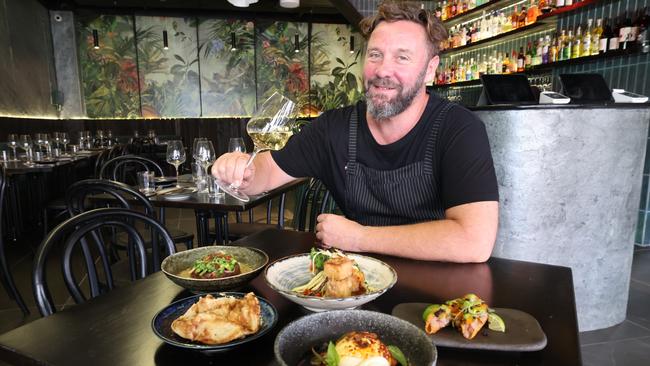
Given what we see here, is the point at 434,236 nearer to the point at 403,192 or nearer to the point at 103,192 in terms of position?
the point at 403,192

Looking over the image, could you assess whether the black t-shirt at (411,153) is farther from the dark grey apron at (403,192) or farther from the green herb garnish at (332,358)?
the green herb garnish at (332,358)

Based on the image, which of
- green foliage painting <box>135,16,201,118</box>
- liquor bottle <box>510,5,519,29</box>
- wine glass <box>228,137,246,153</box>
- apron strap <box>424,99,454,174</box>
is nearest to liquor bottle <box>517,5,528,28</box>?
liquor bottle <box>510,5,519,29</box>

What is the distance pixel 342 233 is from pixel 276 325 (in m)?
0.54

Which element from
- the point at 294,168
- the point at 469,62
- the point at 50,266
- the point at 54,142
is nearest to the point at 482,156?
the point at 294,168

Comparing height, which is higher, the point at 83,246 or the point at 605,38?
the point at 605,38

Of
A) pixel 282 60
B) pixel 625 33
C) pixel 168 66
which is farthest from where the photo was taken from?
pixel 282 60

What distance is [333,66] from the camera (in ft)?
38.2

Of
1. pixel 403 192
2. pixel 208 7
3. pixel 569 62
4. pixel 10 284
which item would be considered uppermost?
pixel 208 7

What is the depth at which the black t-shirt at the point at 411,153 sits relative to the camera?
58.2 inches

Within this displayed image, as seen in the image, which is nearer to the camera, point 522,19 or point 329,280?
point 329,280

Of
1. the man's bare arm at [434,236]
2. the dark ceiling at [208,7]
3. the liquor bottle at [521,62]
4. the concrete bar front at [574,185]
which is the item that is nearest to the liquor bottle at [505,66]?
the liquor bottle at [521,62]

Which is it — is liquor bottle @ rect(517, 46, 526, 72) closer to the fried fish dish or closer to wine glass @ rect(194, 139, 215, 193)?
wine glass @ rect(194, 139, 215, 193)

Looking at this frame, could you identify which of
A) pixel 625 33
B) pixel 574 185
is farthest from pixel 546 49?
pixel 574 185

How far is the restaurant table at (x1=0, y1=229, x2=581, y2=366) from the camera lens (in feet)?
2.57
